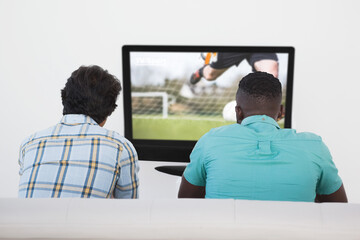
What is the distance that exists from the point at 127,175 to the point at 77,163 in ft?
0.73

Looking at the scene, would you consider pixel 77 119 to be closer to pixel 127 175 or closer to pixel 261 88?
pixel 127 175

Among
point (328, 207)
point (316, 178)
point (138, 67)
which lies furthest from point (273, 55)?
point (328, 207)

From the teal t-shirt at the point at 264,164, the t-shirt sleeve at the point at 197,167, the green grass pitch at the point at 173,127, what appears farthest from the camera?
the green grass pitch at the point at 173,127

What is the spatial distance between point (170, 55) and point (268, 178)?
5.20 feet

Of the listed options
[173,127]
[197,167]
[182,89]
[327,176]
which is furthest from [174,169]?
[327,176]

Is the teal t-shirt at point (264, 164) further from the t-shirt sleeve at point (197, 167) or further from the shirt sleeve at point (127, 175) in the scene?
the shirt sleeve at point (127, 175)

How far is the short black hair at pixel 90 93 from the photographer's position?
1.95m

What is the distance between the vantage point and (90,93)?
6.46 ft

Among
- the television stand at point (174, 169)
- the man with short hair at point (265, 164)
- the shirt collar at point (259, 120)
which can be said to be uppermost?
the shirt collar at point (259, 120)

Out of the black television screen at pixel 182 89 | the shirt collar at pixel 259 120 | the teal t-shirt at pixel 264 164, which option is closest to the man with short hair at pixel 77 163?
the teal t-shirt at pixel 264 164

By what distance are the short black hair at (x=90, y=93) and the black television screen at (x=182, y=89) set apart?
97 centimetres

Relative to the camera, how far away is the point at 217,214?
1094 millimetres

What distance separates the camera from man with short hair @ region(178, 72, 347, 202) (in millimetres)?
1536

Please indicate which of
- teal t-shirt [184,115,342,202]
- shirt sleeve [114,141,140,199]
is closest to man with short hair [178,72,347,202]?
teal t-shirt [184,115,342,202]
